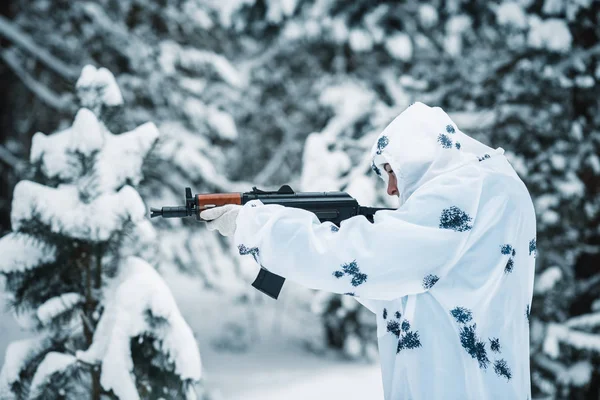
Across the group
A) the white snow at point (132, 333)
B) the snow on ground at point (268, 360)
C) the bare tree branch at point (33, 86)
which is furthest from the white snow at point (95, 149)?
the bare tree branch at point (33, 86)

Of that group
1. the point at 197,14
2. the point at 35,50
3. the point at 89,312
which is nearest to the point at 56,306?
the point at 89,312

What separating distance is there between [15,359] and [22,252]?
55 cm

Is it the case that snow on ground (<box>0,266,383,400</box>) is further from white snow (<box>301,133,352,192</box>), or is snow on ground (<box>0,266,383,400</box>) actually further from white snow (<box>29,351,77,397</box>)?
white snow (<box>29,351,77,397</box>)

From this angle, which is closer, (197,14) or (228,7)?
(228,7)

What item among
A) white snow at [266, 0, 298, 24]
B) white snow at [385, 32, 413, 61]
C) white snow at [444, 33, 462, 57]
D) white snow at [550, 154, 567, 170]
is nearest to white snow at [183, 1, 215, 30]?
white snow at [266, 0, 298, 24]

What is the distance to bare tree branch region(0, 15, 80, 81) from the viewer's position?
6.66 meters

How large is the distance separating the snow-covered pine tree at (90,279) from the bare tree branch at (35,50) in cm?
349

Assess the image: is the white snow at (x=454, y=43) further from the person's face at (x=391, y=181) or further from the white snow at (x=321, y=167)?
the person's face at (x=391, y=181)

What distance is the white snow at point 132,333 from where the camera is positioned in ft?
10.4

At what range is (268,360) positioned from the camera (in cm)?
937

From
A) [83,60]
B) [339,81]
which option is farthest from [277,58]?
[83,60]

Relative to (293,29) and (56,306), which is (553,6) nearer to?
(293,29)

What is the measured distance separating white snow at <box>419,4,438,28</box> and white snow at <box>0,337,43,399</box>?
17.2ft

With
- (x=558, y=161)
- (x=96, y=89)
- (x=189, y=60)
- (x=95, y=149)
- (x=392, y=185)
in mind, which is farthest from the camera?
(x=189, y=60)
